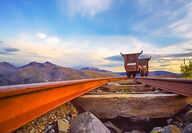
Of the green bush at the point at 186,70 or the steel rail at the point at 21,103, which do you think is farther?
the green bush at the point at 186,70

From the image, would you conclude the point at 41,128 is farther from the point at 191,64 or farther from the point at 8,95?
the point at 191,64

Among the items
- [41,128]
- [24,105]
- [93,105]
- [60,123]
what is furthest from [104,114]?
[24,105]

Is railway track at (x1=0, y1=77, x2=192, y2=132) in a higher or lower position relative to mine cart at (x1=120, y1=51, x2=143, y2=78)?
lower

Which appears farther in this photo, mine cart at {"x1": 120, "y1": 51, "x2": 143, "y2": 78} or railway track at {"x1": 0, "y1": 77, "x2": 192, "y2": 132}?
mine cart at {"x1": 120, "y1": 51, "x2": 143, "y2": 78}

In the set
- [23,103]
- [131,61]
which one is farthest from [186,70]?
[23,103]

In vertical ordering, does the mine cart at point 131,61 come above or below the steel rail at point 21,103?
above

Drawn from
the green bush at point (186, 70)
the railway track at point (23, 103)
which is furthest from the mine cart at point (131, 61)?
the railway track at point (23, 103)

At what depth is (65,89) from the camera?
174cm

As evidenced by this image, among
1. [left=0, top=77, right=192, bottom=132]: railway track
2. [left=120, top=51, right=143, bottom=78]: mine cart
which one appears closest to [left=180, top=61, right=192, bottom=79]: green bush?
[left=120, top=51, right=143, bottom=78]: mine cart

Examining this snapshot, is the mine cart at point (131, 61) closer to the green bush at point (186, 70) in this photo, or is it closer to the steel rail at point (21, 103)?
the green bush at point (186, 70)

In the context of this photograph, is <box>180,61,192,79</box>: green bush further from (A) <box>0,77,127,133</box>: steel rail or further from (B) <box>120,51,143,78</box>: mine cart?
(A) <box>0,77,127,133</box>: steel rail

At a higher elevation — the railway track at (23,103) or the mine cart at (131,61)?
the mine cart at (131,61)

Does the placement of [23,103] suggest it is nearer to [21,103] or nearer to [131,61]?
[21,103]

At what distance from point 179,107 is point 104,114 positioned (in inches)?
37.5
